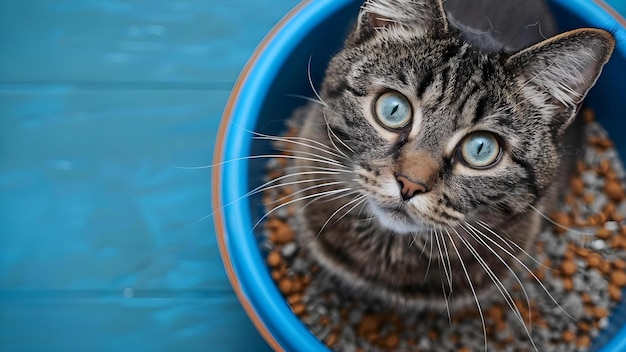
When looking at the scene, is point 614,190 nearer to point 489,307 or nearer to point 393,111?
point 489,307

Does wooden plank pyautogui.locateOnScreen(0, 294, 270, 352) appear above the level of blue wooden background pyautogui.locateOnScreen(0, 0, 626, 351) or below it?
below

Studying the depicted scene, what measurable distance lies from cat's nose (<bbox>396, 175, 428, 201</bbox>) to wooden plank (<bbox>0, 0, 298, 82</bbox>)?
717 millimetres

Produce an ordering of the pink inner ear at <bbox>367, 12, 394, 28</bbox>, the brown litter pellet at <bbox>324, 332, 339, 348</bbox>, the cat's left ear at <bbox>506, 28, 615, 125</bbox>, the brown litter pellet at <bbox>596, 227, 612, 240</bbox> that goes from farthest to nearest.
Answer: the brown litter pellet at <bbox>596, 227, 612, 240</bbox> < the brown litter pellet at <bbox>324, 332, 339, 348</bbox> < the pink inner ear at <bbox>367, 12, 394, 28</bbox> < the cat's left ear at <bbox>506, 28, 615, 125</bbox>

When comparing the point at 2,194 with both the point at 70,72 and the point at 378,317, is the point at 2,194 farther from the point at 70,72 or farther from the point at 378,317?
the point at 378,317

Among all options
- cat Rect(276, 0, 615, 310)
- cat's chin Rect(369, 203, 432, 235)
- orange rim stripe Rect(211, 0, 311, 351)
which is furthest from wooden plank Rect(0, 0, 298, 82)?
cat's chin Rect(369, 203, 432, 235)

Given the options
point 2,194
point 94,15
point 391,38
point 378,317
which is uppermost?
point 391,38

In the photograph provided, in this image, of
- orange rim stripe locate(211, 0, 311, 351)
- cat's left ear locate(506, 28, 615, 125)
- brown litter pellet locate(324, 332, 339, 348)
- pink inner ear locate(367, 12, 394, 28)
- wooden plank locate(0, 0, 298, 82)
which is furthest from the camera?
wooden plank locate(0, 0, 298, 82)

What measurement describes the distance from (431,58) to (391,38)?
0.08 m

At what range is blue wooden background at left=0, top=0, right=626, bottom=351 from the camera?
1.33m

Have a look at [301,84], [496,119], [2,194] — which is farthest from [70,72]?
[496,119]

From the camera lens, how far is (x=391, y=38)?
3.07 feet

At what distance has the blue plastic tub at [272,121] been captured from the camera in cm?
100

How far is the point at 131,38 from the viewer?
4.74 ft

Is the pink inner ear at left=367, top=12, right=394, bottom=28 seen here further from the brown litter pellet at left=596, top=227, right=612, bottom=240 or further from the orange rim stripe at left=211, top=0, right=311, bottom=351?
the brown litter pellet at left=596, top=227, right=612, bottom=240
